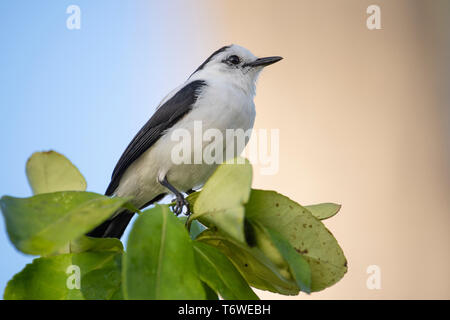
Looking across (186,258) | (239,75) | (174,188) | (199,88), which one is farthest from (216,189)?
(239,75)

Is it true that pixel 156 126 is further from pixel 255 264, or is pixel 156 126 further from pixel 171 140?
pixel 255 264

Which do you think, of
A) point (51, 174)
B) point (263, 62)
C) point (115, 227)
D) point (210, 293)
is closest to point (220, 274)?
point (210, 293)

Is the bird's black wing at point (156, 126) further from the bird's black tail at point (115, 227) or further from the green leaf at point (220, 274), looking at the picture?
the green leaf at point (220, 274)

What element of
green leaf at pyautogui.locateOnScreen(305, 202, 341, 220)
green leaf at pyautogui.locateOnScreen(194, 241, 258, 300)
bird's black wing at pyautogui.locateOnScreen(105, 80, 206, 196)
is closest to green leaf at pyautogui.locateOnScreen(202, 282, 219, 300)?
green leaf at pyautogui.locateOnScreen(194, 241, 258, 300)

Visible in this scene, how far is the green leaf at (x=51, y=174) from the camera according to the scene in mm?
844

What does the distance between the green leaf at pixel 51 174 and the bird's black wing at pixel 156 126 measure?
82 cm

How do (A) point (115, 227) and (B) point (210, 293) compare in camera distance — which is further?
(A) point (115, 227)

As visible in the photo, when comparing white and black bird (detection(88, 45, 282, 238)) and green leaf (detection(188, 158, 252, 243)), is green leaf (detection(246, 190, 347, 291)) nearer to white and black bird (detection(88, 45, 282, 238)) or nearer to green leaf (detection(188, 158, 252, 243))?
green leaf (detection(188, 158, 252, 243))

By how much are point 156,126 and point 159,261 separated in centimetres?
113

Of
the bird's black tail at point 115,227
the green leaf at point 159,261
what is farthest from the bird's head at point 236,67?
the green leaf at point 159,261

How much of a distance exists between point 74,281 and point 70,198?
0.44ft

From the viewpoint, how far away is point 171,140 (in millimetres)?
1618

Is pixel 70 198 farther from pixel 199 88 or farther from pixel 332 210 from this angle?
pixel 199 88
